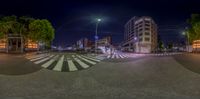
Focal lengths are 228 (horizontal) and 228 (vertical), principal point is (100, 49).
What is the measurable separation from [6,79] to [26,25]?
104 ft

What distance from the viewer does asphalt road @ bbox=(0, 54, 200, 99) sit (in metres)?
7.48

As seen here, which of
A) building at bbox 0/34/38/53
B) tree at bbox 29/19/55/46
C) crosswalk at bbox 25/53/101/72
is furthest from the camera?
tree at bbox 29/19/55/46

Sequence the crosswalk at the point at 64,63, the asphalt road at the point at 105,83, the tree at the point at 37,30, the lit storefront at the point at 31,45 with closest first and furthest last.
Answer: the asphalt road at the point at 105,83
the crosswalk at the point at 64,63
the tree at the point at 37,30
the lit storefront at the point at 31,45

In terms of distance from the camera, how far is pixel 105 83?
9234 mm

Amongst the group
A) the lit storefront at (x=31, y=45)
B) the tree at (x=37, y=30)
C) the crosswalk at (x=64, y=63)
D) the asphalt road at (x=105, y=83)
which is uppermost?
the tree at (x=37, y=30)

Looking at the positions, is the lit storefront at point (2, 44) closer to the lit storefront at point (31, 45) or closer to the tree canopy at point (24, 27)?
the tree canopy at point (24, 27)

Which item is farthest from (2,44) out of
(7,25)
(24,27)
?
(24,27)

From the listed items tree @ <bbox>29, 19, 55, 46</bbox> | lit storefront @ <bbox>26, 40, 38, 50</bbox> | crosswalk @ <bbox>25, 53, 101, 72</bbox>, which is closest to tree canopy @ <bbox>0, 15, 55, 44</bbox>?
tree @ <bbox>29, 19, 55, 46</bbox>

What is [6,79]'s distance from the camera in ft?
31.3

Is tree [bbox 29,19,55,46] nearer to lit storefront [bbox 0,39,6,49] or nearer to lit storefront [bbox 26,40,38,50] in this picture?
lit storefront [bbox 26,40,38,50]

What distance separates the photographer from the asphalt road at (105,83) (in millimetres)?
7477

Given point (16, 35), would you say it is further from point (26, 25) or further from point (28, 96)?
point (28, 96)

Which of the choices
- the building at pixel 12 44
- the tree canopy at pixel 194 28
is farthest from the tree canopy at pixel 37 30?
the tree canopy at pixel 194 28

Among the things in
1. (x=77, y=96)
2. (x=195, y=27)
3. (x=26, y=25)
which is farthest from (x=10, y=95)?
(x=195, y=27)
